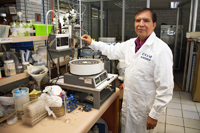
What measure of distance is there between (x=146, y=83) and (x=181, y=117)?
1841mm

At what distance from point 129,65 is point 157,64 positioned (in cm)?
31

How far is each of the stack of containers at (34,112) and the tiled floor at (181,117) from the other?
6.26 ft

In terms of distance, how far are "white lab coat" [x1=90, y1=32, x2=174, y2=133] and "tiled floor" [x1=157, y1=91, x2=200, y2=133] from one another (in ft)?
3.60

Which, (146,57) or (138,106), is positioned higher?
(146,57)

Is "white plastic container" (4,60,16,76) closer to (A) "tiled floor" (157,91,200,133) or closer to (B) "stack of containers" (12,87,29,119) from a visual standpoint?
(B) "stack of containers" (12,87,29,119)

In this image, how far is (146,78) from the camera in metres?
1.49

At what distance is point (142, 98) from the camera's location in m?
1.54

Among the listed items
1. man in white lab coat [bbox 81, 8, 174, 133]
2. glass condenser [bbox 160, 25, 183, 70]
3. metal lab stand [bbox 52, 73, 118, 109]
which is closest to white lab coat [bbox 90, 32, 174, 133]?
man in white lab coat [bbox 81, 8, 174, 133]

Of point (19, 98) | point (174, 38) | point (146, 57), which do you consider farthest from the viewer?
point (174, 38)

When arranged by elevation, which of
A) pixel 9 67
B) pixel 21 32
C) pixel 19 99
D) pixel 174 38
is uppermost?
pixel 174 38

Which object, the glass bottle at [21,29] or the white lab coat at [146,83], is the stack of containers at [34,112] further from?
the white lab coat at [146,83]

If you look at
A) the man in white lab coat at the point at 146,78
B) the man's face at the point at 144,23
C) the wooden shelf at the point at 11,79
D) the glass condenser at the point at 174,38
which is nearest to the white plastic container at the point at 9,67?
the wooden shelf at the point at 11,79

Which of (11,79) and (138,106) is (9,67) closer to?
(11,79)

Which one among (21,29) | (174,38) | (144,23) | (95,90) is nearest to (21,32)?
(21,29)
